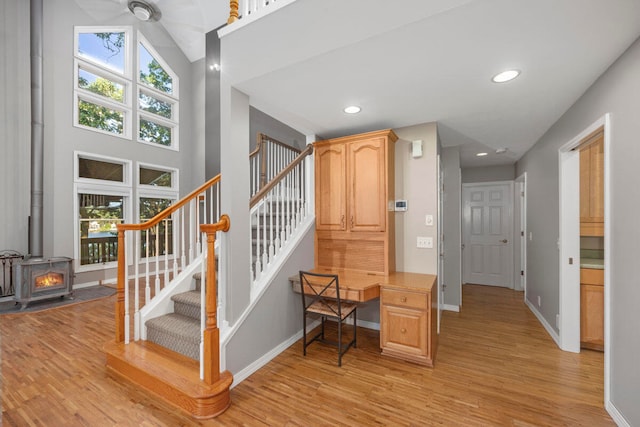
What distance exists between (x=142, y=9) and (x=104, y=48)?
42.8 inches

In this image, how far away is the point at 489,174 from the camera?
5.46 metres

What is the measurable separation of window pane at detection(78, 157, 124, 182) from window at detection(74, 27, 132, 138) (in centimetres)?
62

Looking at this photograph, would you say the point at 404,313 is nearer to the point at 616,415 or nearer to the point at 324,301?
the point at 324,301

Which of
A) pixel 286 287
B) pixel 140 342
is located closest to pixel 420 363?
pixel 286 287

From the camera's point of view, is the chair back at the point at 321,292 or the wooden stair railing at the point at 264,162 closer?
the chair back at the point at 321,292

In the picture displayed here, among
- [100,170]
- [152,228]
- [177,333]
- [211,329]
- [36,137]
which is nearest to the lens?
[211,329]

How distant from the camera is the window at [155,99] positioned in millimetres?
6012

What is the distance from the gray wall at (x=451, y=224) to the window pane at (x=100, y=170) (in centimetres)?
618

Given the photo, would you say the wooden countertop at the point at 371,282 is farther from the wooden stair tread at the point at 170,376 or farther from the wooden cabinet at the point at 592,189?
the wooden cabinet at the point at 592,189

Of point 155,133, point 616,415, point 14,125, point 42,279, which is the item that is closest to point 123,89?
point 155,133

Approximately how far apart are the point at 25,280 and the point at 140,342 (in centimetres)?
287

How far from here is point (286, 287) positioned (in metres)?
2.89

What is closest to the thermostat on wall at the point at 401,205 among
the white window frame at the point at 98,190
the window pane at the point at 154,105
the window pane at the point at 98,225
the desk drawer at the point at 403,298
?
the desk drawer at the point at 403,298

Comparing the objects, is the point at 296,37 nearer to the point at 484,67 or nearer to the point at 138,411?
the point at 484,67
